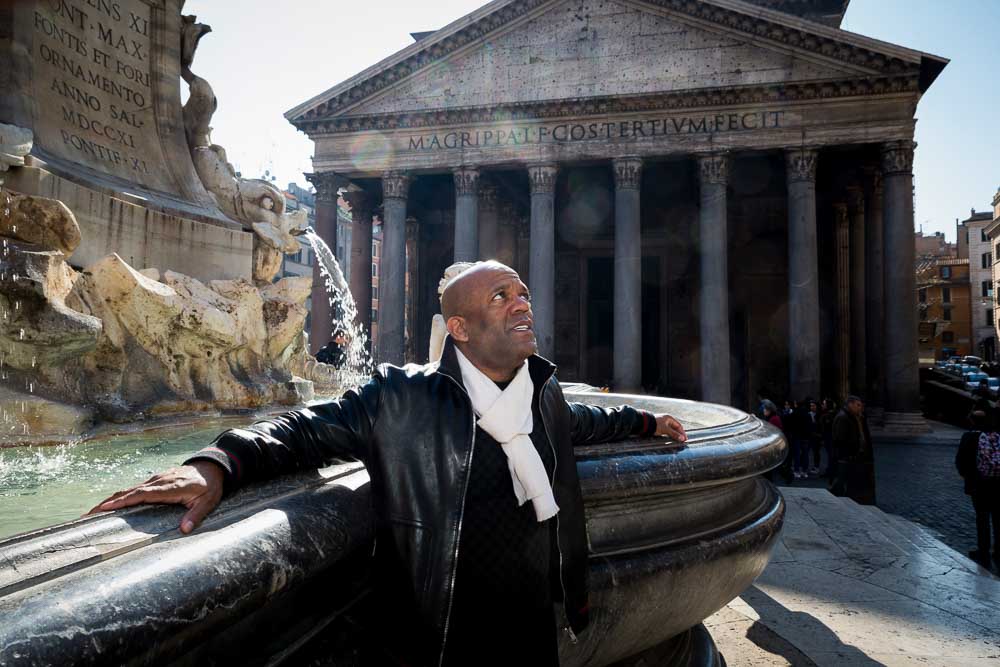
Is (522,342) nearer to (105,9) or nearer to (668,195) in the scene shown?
(105,9)

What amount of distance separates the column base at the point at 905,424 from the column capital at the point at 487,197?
1368cm

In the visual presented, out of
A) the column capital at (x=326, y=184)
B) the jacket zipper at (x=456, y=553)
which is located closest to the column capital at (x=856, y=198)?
the column capital at (x=326, y=184)

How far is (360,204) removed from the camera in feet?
74.9

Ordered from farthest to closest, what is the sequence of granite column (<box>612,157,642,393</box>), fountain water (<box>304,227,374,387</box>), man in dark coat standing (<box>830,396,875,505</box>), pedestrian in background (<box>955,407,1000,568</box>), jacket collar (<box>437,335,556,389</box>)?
granite column (<box>612,157,642,393</box>), fountain water (<box>304,227,374,387</box>), man in dark coat standing (<box>830,396,875,505</box>), pedestrian in background (<box>955,407,1000,568</box>), jacket collar (<box>437,335,556,389</box>)

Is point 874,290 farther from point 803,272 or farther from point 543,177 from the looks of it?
point 543,177

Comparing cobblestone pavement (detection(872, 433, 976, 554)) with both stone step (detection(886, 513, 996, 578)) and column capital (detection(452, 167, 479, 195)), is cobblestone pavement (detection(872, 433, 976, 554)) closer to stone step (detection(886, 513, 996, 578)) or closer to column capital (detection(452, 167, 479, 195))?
stone step (detection(886, 513, 996, 578))

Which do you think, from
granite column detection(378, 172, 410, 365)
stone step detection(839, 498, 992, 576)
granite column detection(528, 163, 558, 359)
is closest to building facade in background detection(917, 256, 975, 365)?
granite column detection(528, 163, 558, 359)

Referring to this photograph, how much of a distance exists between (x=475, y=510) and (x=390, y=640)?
331mm

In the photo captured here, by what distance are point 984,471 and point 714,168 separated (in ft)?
45.4

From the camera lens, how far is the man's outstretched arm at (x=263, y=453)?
1.18m

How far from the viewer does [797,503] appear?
5.53 m

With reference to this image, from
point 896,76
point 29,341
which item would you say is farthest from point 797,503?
point 896,76

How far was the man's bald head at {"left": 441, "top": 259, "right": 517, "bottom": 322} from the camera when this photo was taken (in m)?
1.50

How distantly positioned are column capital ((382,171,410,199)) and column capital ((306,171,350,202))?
170 centimetres
